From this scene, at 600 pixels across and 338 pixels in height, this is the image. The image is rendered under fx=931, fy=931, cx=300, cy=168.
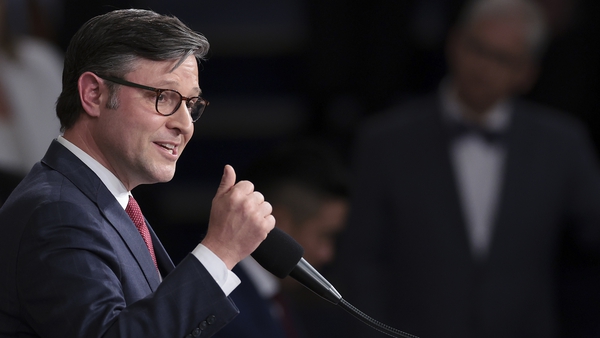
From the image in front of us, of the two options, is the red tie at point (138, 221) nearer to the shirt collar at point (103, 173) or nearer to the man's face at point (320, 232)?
the shirt collar at point (103, 173)

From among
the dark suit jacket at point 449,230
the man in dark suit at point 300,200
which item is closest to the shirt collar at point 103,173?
the man in dark suit at point 300,200

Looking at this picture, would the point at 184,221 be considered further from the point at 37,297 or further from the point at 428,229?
the point at 37,297

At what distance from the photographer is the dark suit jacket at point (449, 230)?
3.00 m

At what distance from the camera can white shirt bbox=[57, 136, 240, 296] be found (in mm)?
1179

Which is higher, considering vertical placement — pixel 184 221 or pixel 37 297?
pixel 37 297

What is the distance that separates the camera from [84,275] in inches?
44.1

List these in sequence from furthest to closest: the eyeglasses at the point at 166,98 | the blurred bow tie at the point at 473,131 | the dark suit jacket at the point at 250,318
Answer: the blurred bow tie at the point at 473,131
the dark suit jacket at the point at 250,318
the eyeglasses at the point at 166,98

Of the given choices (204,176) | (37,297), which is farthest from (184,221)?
(37,297)

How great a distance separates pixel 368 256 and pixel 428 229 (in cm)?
22

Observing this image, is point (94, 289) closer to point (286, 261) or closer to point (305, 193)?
point (286, 261)

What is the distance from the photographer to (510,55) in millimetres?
3225

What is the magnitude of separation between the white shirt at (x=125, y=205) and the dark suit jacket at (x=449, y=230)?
1.82 meters

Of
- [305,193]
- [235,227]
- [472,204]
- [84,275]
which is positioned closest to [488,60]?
[472,204]

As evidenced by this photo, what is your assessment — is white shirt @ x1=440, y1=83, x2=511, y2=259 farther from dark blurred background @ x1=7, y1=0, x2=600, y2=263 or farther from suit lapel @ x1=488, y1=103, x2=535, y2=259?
dark blurred background @ x1=7, y1=0, x2=600, y2=263
